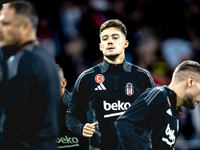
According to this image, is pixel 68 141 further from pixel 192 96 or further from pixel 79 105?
pixel 192 96

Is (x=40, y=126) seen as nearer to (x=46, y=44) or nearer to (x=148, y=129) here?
(x=148, y=129)

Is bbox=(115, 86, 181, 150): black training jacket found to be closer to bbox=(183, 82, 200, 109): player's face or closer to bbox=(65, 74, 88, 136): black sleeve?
bbox=(183, 82, 200, 109): player's face

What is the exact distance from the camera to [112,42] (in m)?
3.21

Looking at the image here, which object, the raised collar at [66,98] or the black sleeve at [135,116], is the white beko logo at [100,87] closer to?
the raised collar at [66,98]

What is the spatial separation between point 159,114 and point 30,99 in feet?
3.62

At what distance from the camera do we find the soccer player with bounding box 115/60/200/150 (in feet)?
7.90

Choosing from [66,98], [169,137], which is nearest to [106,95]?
[66,98]

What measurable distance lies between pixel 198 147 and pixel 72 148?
2045 mm

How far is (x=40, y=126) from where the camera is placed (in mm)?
1824

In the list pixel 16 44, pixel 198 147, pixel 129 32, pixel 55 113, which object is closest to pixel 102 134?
pixel 55 113

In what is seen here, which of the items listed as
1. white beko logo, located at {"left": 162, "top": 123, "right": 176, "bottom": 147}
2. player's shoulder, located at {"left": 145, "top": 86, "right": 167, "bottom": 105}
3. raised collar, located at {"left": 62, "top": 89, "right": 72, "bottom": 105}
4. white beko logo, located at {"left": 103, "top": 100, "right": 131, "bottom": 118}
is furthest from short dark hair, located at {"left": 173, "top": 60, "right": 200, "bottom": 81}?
raised collar, located at {"left": 62, "top": 89, "right": 72, "bottom": 105}

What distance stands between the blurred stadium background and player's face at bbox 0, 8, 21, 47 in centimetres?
235

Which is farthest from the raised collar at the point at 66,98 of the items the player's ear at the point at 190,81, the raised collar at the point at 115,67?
the player's ear at the point at 190,81

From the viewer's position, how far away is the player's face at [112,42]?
318 cm
